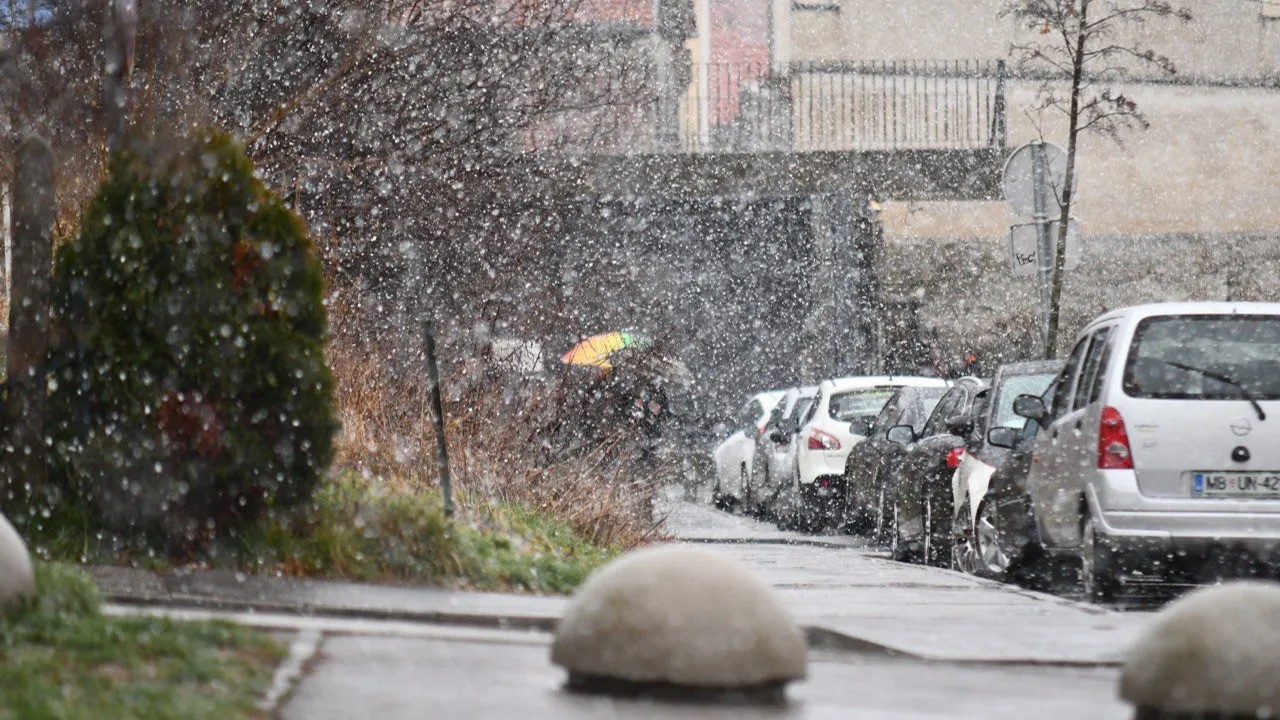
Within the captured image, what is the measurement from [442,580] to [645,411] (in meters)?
8.13

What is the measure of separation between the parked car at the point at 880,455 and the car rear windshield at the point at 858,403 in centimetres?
82

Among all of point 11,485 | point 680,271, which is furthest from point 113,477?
point 680,271

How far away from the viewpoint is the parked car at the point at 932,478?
15586mm

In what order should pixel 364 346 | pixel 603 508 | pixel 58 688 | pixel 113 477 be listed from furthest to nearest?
pixel 364 346 → pixel 603 508 → pixel 113 477 → pixel 58 688

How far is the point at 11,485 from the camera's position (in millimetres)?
9625

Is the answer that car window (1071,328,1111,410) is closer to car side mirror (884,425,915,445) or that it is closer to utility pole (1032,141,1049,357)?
car side mirror (884,425,915,445)

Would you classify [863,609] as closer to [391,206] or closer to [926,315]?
[391,206]

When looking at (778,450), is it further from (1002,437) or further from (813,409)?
(1002,437)

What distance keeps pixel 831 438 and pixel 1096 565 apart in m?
9.25

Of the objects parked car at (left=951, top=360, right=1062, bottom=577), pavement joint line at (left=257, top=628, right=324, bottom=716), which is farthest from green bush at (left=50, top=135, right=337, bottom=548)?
parked car at (left=951, top=360, right=1062, bottom=577)

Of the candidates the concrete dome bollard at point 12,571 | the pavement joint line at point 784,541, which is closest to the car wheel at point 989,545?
the pavement joint line at point 784,541

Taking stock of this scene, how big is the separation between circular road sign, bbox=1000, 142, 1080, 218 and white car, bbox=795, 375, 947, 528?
2.06 metres

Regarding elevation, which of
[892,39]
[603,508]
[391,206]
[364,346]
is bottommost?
[603,508]

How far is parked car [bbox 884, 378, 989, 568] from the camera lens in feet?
51.1
